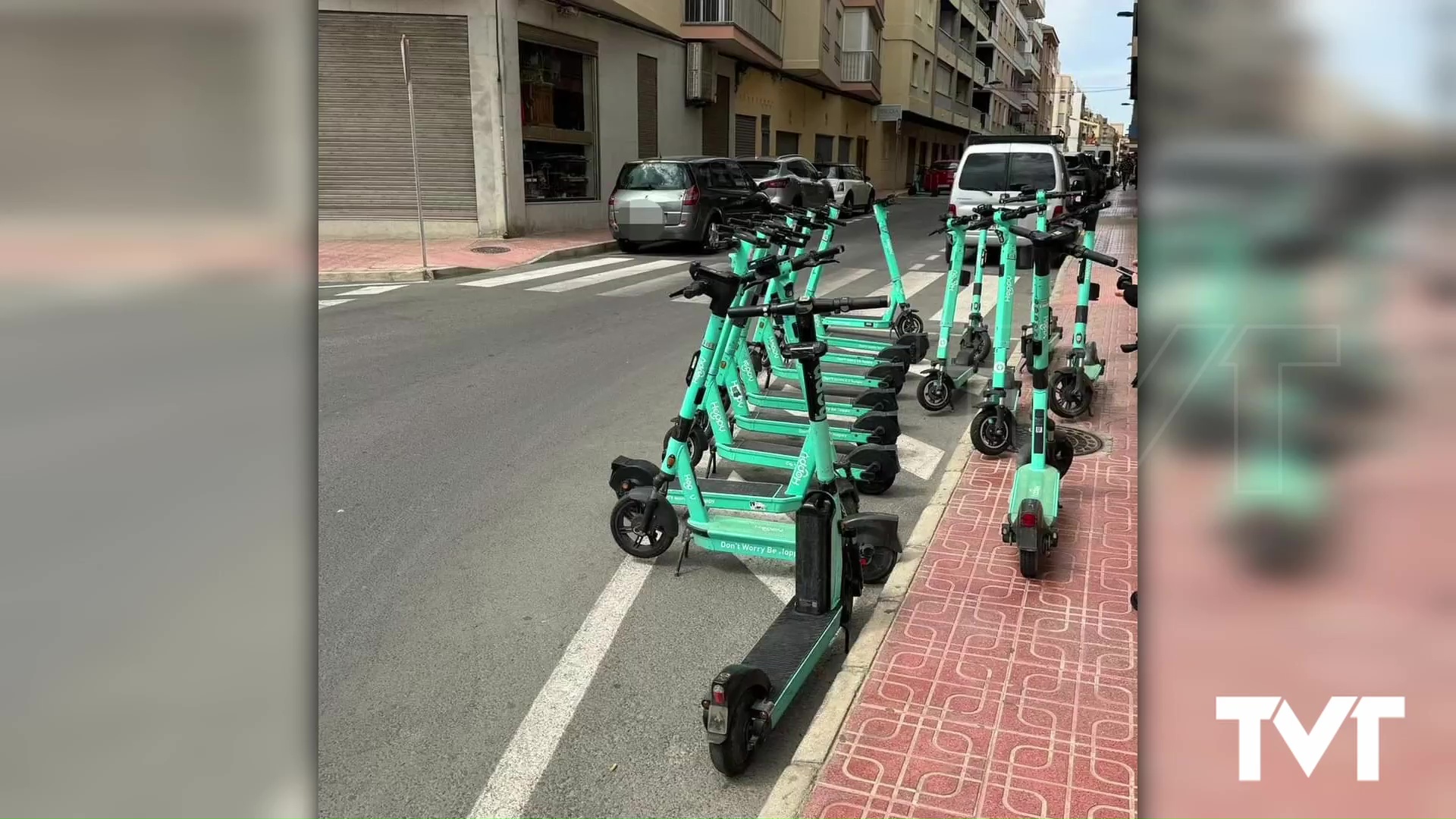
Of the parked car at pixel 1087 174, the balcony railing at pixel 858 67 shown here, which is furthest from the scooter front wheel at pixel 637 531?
the balcony railing at pixel 858 67

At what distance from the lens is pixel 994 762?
2.96m

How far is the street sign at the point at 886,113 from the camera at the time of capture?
44375 mm

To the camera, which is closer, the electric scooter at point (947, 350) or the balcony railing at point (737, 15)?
the electric scooter at point (947, 350)

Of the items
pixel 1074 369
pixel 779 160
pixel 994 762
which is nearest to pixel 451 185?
pixel 779 160

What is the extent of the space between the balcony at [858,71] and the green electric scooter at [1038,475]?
36.2m

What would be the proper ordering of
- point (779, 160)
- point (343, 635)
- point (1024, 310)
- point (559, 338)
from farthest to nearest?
point (779, 160)
point (1024, 310)
point (559, 338)
point (343, 635)

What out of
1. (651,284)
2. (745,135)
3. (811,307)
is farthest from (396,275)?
(745,135)

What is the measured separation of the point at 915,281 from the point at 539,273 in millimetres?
5344

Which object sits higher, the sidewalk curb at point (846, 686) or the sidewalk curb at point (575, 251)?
the sidewalk curb at point (575, 251)

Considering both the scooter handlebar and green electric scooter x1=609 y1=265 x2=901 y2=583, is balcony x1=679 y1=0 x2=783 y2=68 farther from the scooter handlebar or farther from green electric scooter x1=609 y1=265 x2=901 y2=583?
the scooter handlebar
